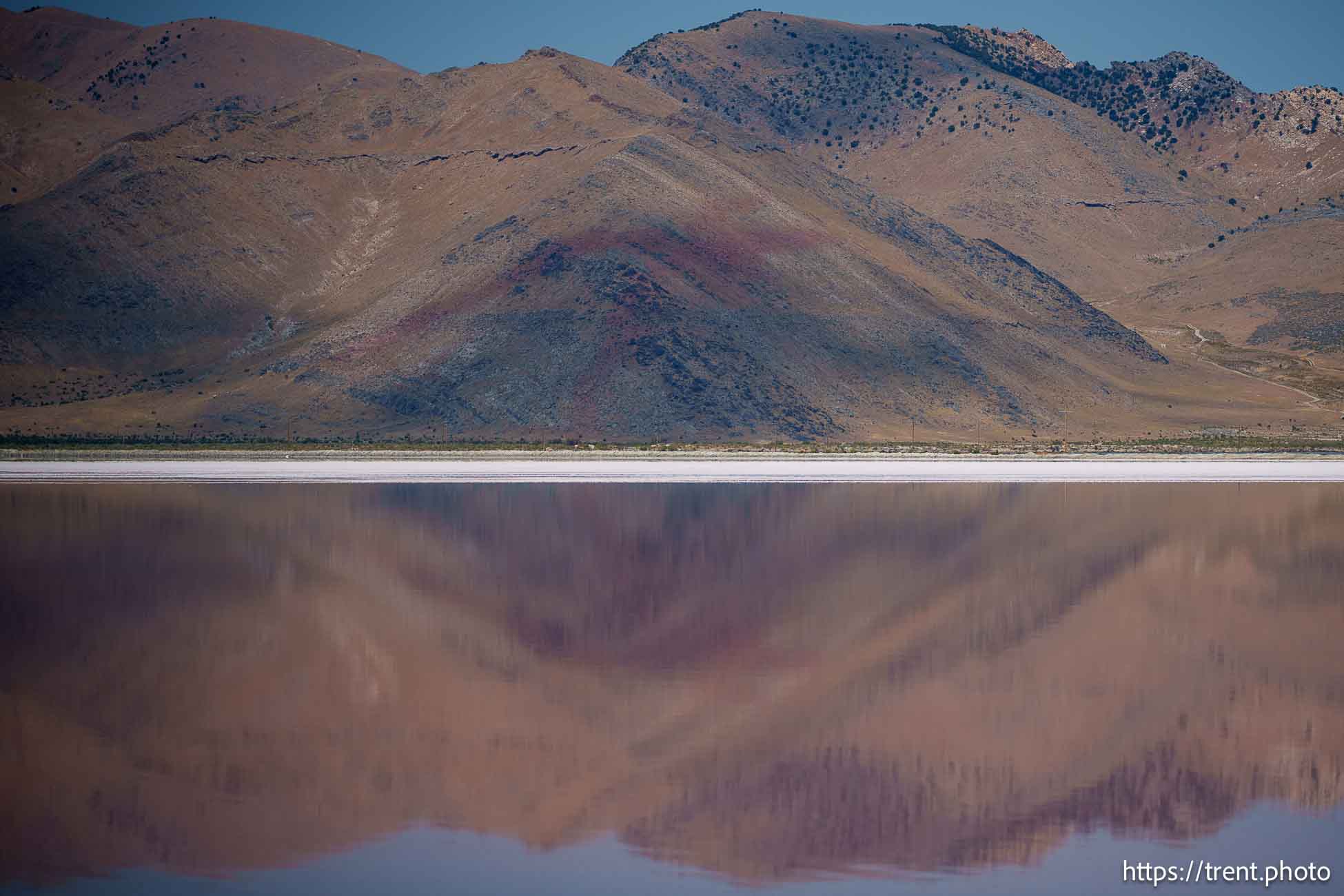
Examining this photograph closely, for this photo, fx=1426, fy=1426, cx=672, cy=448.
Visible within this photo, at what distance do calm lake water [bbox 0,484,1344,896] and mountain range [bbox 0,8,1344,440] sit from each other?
59.9m

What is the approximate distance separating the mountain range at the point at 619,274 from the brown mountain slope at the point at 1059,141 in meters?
0.59

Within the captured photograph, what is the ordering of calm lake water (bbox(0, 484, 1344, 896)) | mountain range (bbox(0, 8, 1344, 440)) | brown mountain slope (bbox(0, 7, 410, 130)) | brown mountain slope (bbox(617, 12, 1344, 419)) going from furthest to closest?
brown mountain slope (bbox(0, 7, 410, 130)) < brown mountain slope (bbox(617, 12, 1344, 419)) < mountain range (bbox(0, 8, 1344, 440)) < calm lake water (bbox(0, 484, 1344, 896))

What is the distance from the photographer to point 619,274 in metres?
96.6

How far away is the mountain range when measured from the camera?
301ft

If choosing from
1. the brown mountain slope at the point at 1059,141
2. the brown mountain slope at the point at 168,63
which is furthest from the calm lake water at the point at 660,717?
the brown mountain slope at the point at 168,63

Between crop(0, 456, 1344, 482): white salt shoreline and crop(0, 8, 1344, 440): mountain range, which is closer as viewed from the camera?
crop(0, 456, 1344, 482): white salt shoreline

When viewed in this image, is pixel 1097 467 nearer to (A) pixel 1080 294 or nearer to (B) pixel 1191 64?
(A) pixel 1080 294

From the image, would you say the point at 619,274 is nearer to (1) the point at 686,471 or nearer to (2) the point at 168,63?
(1) the point at 686,471

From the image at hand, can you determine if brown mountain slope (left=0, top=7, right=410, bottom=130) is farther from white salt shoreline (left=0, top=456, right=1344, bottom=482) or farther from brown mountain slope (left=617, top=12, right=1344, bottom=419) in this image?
white salt shoreline (left=0, top=456, right=1344, bottom=482)

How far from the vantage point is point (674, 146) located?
370 ft

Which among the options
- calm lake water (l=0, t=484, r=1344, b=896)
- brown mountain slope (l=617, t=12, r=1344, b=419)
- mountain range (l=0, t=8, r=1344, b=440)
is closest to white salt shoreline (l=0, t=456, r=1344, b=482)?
mountain range (l=0, t=8, r=1344, b=440)

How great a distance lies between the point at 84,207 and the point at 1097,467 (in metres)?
80.5

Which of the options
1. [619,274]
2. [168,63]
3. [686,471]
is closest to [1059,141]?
[619,274]

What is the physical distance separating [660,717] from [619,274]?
8167 centimetres
